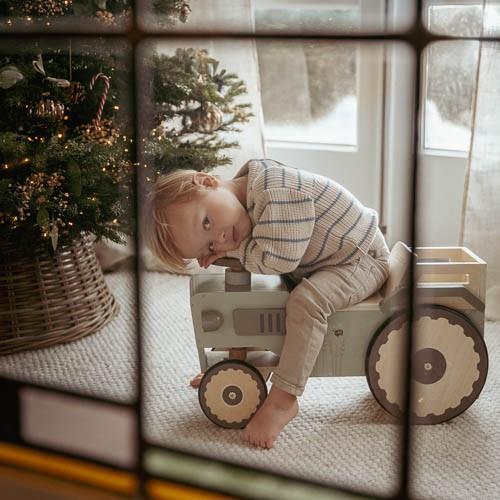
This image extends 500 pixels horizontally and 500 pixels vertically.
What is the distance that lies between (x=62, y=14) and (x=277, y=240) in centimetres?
67

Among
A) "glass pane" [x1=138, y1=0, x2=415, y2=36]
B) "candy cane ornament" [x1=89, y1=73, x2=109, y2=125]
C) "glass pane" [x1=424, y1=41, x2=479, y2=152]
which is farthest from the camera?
"glass pane" [x1=138, y1=0, x2=415, y2=36]

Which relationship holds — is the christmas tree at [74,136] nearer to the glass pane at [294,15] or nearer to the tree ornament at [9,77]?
the tree ornament at [9,77]

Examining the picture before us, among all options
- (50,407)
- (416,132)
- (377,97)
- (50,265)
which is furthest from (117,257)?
(416,132)

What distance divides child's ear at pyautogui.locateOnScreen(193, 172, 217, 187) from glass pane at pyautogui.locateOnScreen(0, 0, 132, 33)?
350 mm

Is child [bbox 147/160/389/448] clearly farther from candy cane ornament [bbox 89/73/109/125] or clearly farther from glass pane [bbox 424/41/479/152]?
glass pane [bbox 424/41/479/152]

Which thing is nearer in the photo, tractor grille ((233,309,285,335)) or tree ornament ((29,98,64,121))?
tractor grille ((233,309,285,335))

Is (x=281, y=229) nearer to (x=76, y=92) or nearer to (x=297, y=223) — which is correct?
(x=297, y=223)

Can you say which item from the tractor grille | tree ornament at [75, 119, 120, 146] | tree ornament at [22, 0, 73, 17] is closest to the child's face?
the tractor grille

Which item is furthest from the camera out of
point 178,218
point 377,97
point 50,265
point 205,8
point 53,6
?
point 377,97

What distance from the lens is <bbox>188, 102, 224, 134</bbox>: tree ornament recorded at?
1903 millimetres

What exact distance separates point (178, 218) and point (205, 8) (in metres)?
0.99

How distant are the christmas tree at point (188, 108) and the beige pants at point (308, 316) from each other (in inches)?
23.5

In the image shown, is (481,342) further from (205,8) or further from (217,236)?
(205,8)

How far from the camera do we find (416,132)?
65 cm
